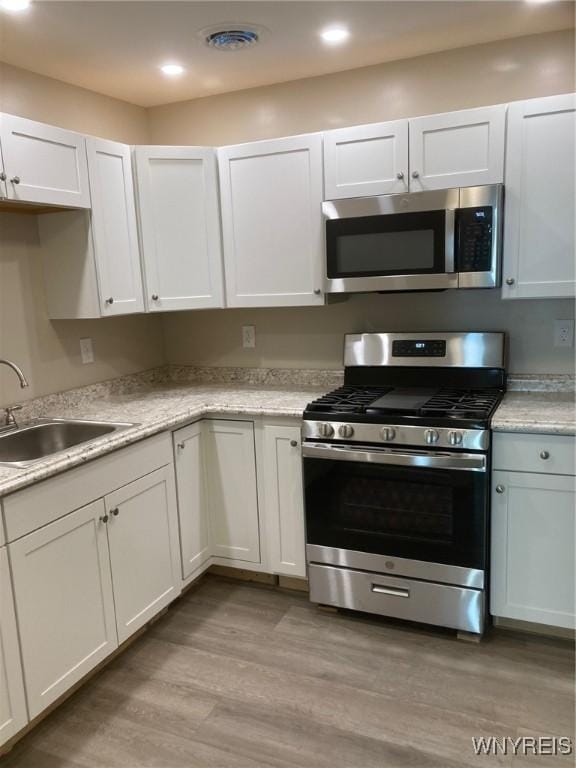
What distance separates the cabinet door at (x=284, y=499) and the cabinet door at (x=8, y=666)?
4.02ft

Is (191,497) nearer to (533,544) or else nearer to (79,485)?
(79,485)

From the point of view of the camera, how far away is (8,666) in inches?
70.7

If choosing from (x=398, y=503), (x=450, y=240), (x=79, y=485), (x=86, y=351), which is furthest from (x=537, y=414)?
(x=86, y=351)

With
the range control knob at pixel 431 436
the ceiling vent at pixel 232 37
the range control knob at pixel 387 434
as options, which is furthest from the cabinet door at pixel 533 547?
the ceiling vent at pixel 232 37

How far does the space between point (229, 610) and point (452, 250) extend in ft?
6.21

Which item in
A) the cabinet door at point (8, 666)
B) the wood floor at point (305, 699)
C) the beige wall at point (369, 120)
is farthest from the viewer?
the beige wall at point (369, 120)

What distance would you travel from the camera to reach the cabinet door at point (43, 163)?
85.6 inches

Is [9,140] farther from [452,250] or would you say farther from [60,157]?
[452,250]

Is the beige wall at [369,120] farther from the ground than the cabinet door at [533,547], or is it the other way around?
the beige wall at [369,120]

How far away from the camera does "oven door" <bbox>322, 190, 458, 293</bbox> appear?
2.44 m

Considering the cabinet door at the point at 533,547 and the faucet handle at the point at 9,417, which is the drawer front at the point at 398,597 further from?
the faucet handle at the point at 9,417

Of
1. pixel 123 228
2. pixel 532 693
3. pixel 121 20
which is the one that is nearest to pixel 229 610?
pixel 532 693

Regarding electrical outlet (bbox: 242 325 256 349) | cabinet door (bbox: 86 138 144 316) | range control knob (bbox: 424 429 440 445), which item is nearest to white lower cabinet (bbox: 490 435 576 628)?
range control knob (bbox: 424 429 440 445)

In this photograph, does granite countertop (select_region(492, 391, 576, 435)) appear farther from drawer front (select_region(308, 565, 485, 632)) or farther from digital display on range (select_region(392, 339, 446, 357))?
drawer front (select_region(308, 565, 485, 632))
